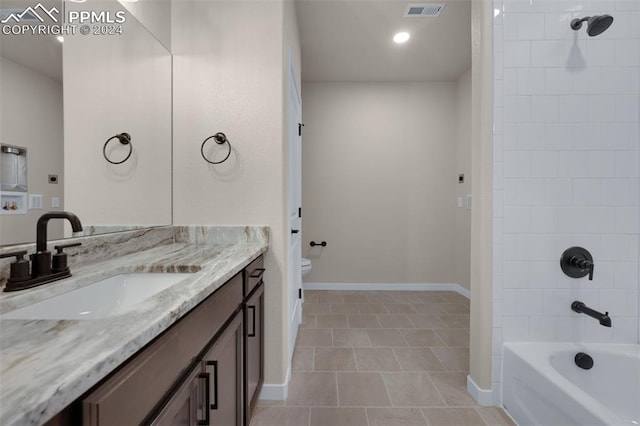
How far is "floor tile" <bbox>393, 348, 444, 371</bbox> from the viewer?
2.07 metres

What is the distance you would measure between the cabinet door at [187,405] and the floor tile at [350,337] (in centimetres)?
170

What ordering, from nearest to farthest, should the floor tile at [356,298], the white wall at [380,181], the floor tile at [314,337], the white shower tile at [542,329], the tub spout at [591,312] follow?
the tub spout at [591,312]
the white shower tile at [542,329]
the floor tile at [314,337]
the floor tile at [356,298]
the white wall at [380,181]

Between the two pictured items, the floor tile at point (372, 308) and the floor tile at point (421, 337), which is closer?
the floor tile at point (421, 337)

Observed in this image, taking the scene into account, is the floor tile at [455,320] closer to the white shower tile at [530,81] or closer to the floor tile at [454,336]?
the floor tile at [454,336]

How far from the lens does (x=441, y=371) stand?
6.66 feet

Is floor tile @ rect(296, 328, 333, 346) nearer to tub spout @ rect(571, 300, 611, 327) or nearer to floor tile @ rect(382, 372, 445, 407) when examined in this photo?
floor tile @ rect(382, 372, 445, 407)

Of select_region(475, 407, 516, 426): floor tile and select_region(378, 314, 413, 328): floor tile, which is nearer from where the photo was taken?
select_region(475, 407, 516, 426): floor tile

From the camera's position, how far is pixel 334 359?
7.16 ft

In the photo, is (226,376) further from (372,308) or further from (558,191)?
(372,308)

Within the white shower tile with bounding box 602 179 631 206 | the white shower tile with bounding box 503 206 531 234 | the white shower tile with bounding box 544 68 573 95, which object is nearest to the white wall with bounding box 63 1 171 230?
the white shower tile with bounding box 503 206 531 234

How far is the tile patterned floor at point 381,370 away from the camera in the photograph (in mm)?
1607

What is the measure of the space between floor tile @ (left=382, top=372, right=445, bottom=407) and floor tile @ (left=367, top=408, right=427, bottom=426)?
0.05 m

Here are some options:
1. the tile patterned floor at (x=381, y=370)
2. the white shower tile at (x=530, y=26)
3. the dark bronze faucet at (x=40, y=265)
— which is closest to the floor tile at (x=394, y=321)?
the tile patterned floor at (x=381, y=370)

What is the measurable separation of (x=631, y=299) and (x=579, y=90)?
3.86 ft
